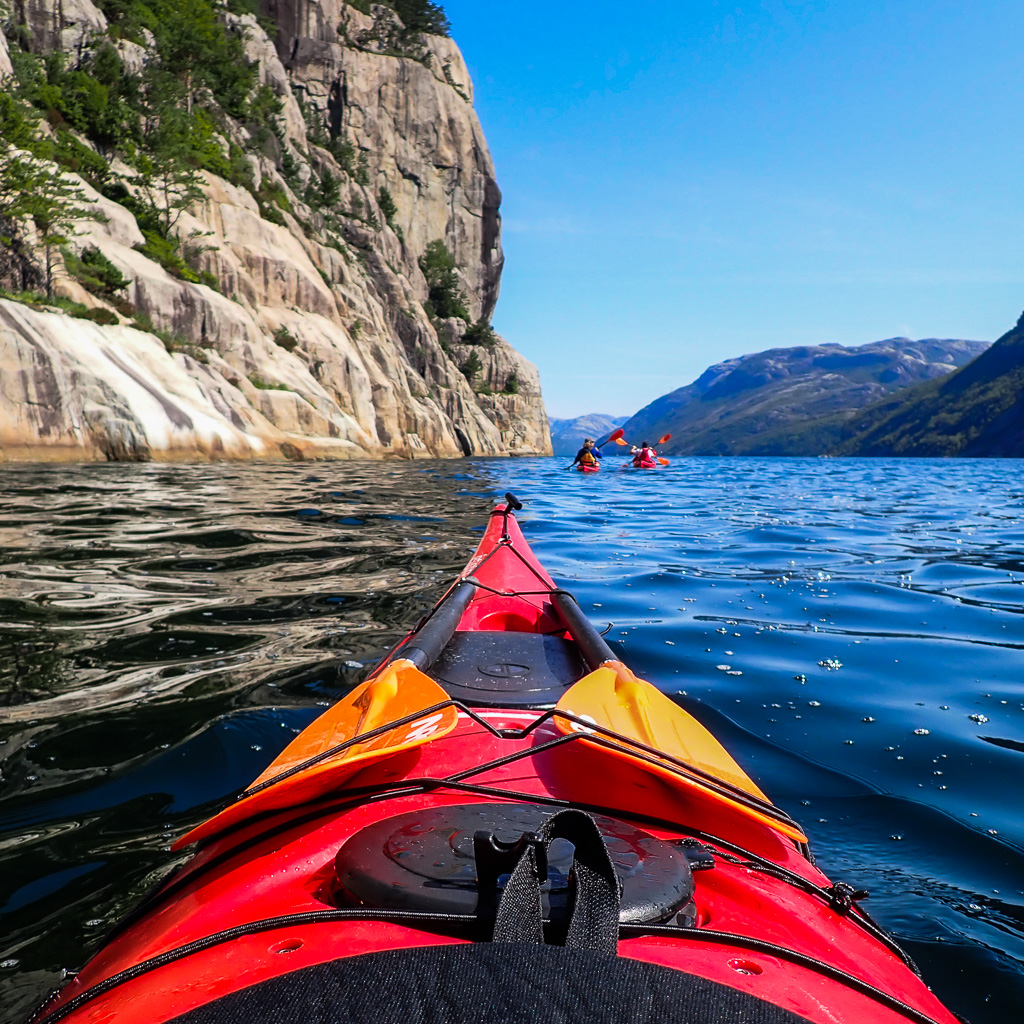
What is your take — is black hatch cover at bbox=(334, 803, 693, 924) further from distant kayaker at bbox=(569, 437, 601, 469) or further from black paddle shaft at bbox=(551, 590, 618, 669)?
distant kayaker at bbox=(569, 437, 601, 469)

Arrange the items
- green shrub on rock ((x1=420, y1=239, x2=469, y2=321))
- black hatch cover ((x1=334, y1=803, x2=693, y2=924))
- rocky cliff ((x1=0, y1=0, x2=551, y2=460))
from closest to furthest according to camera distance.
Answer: black hatch cover ((x1=334, y1=803, x2=693, y2=924))
rocky cliff ((x1=0, y1=0, x2=551, y2=460))
green shrub on rock ((x1=420, y1=239, x2=469, y2=321))

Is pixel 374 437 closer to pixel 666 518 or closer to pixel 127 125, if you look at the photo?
pixel 127 125

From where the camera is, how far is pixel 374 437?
24.6 m

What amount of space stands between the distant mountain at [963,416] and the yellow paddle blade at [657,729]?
10025 centimetres

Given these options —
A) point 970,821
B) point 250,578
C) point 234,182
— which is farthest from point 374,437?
point 970,821

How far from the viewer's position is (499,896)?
111cm

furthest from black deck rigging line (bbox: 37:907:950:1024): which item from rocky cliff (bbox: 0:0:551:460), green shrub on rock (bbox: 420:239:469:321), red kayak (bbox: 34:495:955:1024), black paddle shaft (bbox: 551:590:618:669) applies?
green shrub on rock (bbox: 420:239:469:321)

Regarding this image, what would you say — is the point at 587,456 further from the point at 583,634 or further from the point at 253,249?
the point at 583,634

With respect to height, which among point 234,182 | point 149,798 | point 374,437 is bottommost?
point 149,798

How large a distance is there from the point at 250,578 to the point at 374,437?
788 inches

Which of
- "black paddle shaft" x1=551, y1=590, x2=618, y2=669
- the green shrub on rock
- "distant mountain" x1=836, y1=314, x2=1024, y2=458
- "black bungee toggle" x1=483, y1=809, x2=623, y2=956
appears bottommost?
"black paddle shaft" x1=551, y1=590, x2=618, y2=669

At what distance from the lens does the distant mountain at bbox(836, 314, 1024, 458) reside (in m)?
95.6

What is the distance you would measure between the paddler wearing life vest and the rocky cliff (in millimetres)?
9020

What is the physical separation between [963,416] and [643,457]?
107869 millimetres
